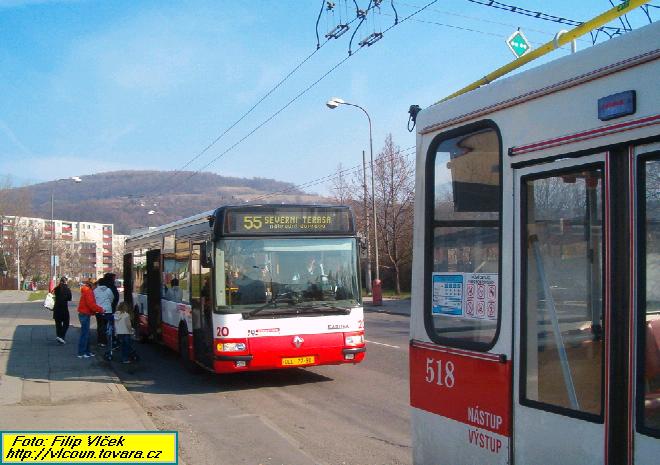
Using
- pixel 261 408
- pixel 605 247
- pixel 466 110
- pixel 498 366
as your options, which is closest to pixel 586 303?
pixel 605 247

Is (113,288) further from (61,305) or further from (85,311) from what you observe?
(61,305)

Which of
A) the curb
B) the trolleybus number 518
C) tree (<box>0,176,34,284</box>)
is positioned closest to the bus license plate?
the curb

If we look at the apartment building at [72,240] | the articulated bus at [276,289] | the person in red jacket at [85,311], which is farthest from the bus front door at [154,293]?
the apartment building at [72,240]

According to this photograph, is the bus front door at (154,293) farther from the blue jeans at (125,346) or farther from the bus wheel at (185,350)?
the bus wheel at (185,350)

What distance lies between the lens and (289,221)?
10.9 metres

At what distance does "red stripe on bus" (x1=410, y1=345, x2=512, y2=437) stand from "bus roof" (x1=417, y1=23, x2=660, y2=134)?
1.27 metres

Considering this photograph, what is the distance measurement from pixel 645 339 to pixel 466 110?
1520mm

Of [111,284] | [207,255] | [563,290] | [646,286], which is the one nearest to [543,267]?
[563,290]

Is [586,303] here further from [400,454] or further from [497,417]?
[400,454]

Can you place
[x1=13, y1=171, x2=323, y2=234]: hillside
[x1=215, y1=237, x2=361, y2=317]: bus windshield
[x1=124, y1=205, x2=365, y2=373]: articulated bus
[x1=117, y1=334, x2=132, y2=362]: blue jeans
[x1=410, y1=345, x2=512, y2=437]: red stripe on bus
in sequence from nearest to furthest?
[x1=410, y1=345, x2=512, y2=437]: red stripe on bus → [x1=124, y1=205, x2=365, y2=373]: articulated bus → [x1=215, y1=237, x2=361, y2=317]: bus windshield → [x1=117, y1=334, x2=132, y2=362]: blue jeans → [x1=13, y1=171, x2=323, y2=234]: hillside

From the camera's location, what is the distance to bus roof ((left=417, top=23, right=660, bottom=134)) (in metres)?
2.64

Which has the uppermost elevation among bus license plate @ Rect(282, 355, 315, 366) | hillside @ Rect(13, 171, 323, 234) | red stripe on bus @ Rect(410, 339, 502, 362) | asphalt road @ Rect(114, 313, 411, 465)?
hillside @ Rect(13, 171, 323, 234)

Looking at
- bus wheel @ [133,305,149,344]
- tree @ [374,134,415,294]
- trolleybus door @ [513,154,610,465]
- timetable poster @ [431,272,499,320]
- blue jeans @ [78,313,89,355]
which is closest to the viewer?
trolleybus door @ [513,154,610,465]

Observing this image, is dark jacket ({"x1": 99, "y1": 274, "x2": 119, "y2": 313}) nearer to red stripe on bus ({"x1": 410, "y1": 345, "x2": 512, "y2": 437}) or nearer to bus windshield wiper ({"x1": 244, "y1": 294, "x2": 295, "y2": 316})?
bus windshield wiper ({"x1": 244, "y1": 294, "x2": 295, "y2": 316})
